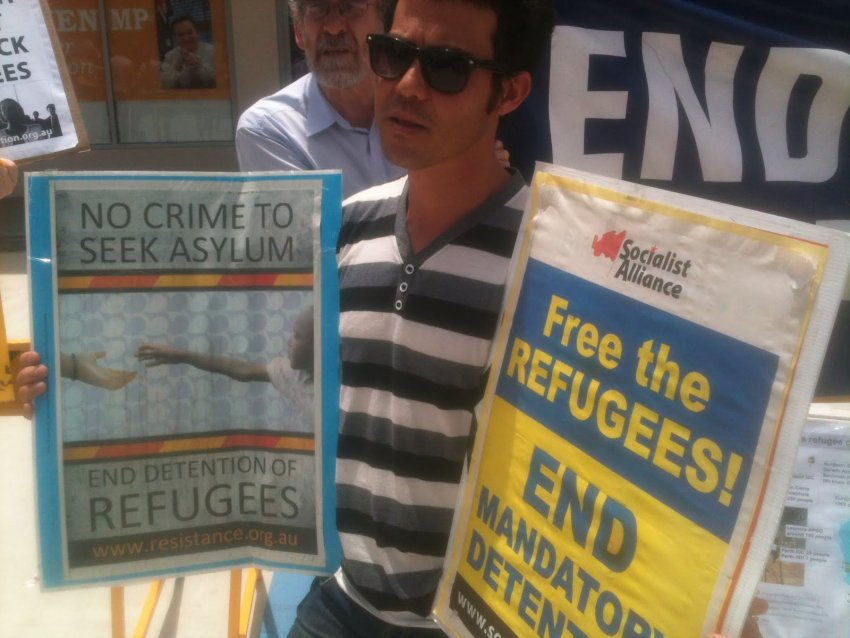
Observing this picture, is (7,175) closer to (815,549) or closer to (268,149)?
(268,149)

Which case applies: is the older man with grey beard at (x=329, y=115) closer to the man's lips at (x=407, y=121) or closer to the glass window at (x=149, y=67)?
the man's lips at (x=407, y=121)

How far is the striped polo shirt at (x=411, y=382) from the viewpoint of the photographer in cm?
133

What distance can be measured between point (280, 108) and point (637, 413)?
1.71m

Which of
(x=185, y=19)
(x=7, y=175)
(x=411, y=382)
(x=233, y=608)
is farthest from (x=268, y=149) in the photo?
(x=185, y=19)

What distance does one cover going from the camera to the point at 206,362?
1.51m

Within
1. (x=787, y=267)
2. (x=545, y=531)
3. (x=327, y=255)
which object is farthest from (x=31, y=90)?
(x=787, y=267)

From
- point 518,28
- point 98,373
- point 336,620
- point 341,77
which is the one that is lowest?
point 336,620

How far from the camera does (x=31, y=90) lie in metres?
2.27

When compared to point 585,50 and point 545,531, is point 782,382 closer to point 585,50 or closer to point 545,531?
point 545,531

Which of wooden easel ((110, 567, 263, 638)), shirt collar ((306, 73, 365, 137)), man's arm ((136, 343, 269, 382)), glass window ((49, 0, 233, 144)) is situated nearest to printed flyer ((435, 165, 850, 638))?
Answer: man's arm ((136, 343, 269, 382))

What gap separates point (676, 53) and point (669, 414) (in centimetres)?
148

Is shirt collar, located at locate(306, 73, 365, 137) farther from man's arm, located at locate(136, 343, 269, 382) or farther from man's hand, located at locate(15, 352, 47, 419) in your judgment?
man's hand, located at locate(15, 352, 47, 419)

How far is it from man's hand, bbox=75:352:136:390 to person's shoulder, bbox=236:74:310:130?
1010 millimetres

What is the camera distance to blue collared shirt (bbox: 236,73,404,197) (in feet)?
7.44
